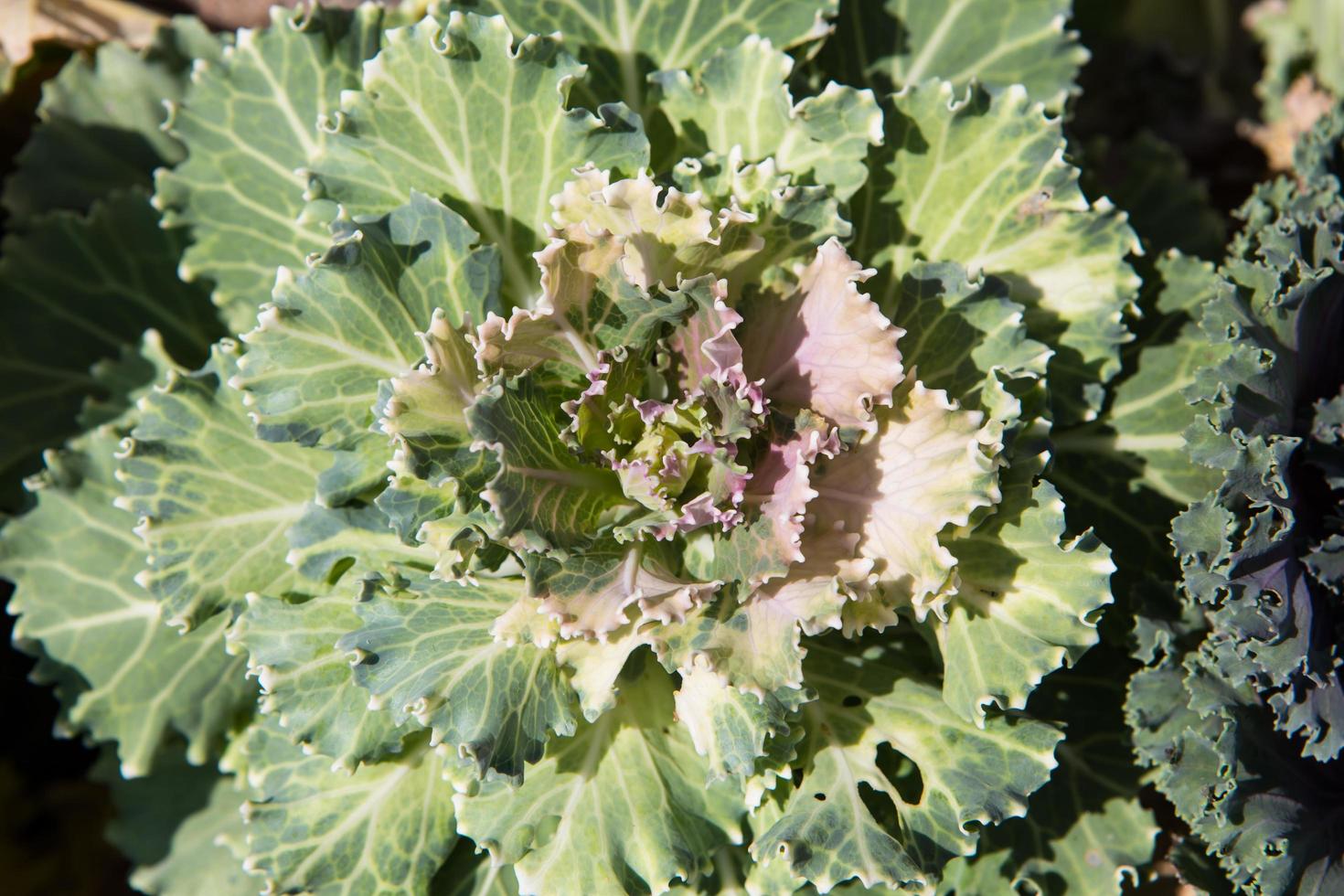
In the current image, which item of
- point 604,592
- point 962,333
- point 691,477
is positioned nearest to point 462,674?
point 604,592

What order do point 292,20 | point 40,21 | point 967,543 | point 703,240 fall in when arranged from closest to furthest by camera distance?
point 703,240, point 967,543, point 292,20, point 40,21

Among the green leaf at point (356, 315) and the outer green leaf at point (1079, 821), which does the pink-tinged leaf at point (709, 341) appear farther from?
the outer green leaf at point (1079, 821)

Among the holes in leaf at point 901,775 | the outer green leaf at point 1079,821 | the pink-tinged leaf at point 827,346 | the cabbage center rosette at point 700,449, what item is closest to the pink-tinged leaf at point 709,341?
the cabbage center rosette at point 700,449

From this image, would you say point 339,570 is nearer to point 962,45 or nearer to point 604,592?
point 604,592

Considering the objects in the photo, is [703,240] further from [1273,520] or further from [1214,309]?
[1273,520]

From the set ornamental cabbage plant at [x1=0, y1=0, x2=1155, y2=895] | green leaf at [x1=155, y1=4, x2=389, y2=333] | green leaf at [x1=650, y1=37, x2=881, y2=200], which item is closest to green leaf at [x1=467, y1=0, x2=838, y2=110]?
ornamental cabbage plant at [x1=0, y1=0, x2=1155, y2=895]

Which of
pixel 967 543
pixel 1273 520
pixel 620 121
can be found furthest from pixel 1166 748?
pixel 620 121

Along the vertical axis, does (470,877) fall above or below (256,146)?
below
